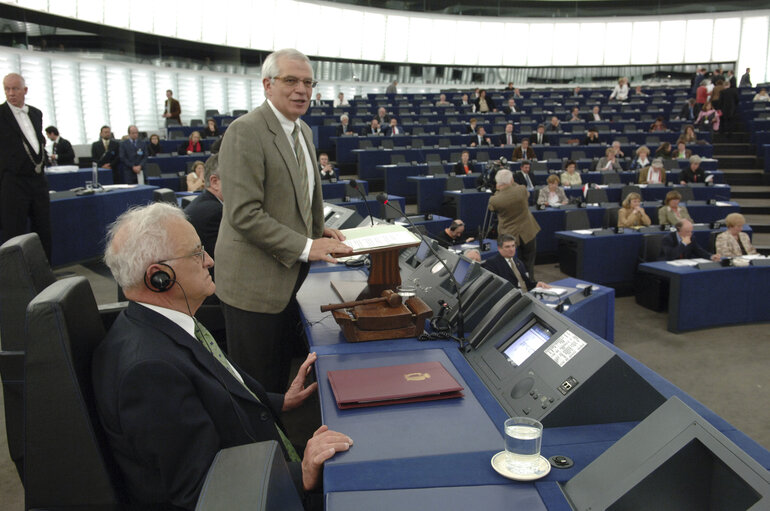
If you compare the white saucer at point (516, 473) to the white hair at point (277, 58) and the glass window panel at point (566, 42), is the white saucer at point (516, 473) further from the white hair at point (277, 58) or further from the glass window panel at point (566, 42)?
the glass window panel at point (566, 42)

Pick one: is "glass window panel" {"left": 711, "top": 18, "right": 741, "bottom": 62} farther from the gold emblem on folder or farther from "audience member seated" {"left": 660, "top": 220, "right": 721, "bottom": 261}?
the gold emblem on folder

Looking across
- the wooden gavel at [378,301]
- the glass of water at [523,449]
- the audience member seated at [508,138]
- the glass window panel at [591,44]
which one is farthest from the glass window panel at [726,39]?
the glass of water at [523,449]

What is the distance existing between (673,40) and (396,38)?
10.2 meters

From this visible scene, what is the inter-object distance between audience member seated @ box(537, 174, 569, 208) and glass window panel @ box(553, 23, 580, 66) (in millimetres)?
16245

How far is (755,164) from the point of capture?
11.6 m

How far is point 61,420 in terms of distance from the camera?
45.8 inches

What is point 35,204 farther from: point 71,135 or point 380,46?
point 380,46

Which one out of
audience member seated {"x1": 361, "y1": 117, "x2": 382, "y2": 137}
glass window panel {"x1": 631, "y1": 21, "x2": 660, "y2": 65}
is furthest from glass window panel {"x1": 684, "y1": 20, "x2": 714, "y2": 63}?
audience member seated {"x1": 361, "y1": 117, "x2": 382, "y2": 137}

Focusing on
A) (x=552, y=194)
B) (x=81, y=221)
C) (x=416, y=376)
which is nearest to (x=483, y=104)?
(x=552, y=194)

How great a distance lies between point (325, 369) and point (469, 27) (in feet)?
72.0

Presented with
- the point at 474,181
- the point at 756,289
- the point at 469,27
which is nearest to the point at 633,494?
the point at 756,289

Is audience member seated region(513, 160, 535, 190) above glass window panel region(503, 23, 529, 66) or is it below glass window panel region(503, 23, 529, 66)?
below

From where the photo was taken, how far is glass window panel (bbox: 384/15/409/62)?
20.6m

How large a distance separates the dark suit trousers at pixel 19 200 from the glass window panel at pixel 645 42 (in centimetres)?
2238
